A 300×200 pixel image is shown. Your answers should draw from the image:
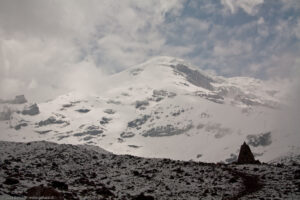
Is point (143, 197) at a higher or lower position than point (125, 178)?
lower

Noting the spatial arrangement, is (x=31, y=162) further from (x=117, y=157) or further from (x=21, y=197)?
(x=21, y=197)

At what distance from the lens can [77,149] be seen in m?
61.2

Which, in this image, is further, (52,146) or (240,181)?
(52,146)

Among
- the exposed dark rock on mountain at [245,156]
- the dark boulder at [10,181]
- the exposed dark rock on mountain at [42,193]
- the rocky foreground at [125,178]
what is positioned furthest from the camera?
the exposed dark rock on mountain at [245,156]

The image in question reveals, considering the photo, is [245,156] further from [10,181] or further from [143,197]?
[10,181]

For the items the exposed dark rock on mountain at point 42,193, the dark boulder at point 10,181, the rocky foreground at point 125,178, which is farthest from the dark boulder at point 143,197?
the dark boulder at point 10,181

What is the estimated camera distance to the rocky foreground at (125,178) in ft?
120

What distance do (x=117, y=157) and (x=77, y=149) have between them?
7.36m

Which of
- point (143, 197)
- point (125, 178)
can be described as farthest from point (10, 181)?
point (125, 178)

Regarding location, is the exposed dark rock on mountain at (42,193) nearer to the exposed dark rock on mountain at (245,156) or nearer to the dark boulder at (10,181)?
the dark boulder at (10,181)

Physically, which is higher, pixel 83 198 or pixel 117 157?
pixel 117 157

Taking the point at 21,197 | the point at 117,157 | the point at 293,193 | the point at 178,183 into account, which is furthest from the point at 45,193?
the point at 117,157

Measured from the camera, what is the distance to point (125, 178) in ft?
148

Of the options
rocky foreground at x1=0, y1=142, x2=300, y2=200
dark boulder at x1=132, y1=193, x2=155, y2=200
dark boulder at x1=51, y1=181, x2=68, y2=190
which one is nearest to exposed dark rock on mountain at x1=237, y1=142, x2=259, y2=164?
rocky foreground at x1=0, y1=142, x2=300, y2=200
